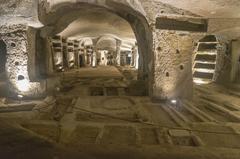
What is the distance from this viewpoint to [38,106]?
4770 millimetres

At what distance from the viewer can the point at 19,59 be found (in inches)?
229

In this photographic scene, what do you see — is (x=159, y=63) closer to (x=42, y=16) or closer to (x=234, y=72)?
(x=42, y=16)

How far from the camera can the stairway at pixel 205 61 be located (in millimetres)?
9997

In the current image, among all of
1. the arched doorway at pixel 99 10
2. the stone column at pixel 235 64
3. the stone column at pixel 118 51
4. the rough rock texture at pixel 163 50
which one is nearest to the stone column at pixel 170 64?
the rough rock texture at pixel 163 50

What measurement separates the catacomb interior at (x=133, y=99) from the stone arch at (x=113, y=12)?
1.8 inches

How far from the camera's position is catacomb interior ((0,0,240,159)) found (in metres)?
2.61

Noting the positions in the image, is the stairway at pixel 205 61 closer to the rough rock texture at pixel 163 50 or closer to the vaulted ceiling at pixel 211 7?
the vaulted ceiling at pixel 211 7

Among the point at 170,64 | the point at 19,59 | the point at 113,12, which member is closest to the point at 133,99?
the point at 170,64

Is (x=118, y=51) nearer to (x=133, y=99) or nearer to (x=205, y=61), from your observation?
(x=205, y=61)

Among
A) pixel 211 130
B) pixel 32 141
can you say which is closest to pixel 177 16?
pixel 211 130

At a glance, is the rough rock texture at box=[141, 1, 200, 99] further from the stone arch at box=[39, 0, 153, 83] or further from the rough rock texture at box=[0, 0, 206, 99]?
the stone arch at box=[39, 0, 153, 83]

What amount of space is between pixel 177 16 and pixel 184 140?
330cm

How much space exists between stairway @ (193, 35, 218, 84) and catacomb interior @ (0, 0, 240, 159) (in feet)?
3.21

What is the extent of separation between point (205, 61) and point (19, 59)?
8.45m
